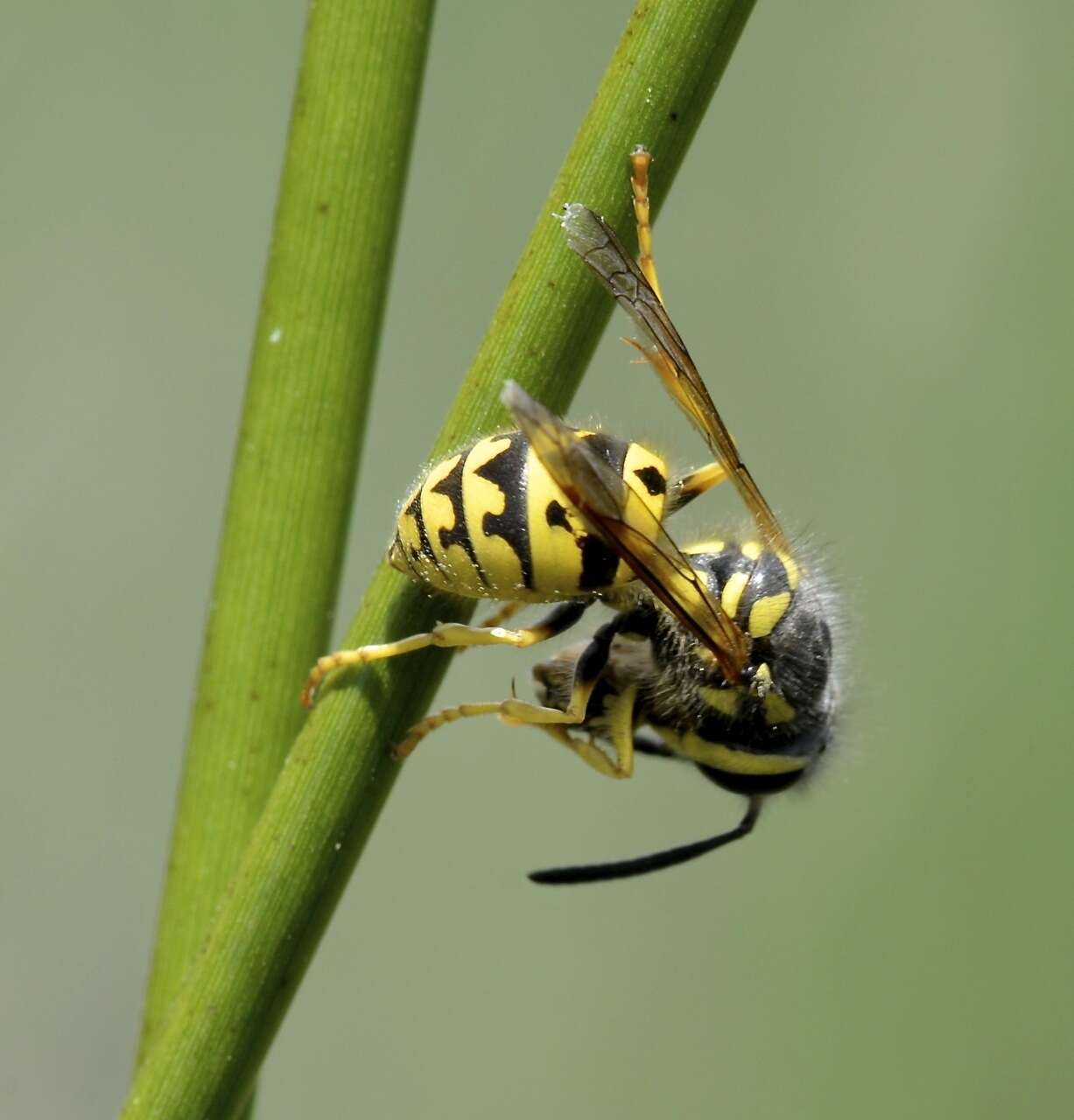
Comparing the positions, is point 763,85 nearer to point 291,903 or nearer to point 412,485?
point 412,485

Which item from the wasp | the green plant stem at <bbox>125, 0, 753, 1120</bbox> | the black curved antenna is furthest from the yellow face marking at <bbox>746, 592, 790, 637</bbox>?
the green plant stem at <bbox>125, 0, 753, 1120</bbox>

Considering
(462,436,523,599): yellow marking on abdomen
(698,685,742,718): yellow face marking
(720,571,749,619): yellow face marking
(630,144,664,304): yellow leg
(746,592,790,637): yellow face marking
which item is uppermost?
(630,144,664,304): yellow leg

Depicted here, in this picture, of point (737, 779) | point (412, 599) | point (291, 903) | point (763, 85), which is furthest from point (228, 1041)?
A: point (763, 85)

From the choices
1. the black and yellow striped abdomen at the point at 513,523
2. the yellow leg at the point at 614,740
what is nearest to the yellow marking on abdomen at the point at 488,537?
the black and yellow striped abdomen at the point at 513,523

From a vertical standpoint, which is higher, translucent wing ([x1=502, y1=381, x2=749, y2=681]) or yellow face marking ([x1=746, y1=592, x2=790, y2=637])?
translucent wing ([x1=502, y1=381, x2=749, y2=681])

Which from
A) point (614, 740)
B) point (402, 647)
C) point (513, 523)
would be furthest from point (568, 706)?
point (402, 647)

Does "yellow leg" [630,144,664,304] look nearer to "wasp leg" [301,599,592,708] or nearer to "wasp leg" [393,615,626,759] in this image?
"wasp leg" [301,599,592,708]

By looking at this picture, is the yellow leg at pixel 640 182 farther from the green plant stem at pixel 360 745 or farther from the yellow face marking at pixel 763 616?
the yellow face marking at pixel 763 616

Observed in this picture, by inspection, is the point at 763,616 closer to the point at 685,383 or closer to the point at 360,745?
the point at 685,383
